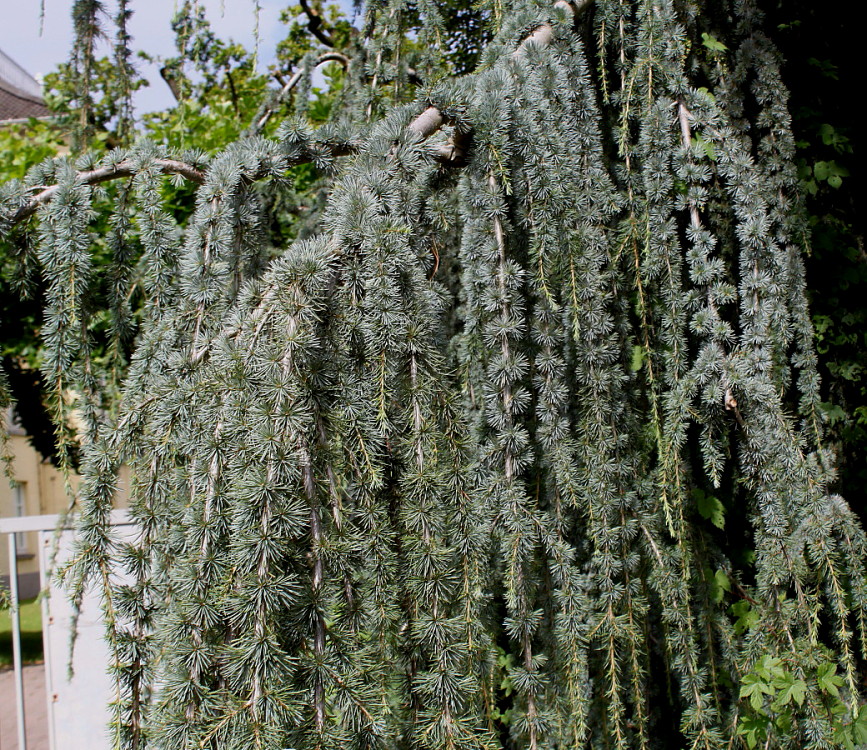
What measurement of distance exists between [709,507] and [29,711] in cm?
384

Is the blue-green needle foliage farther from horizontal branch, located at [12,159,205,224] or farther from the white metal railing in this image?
the white metal railing

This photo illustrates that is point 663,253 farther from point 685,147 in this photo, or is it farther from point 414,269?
point 414,269

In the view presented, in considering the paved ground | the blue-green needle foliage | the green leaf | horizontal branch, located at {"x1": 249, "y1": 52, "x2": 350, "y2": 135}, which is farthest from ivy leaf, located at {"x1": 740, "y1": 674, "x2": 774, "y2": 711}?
the paved ground

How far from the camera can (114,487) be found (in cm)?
104

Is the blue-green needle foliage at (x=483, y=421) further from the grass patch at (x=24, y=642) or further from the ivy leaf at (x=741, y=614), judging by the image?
the grass patch at (x=24, y=642)

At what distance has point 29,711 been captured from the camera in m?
3.68

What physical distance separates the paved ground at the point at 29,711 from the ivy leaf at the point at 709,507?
9.12ft

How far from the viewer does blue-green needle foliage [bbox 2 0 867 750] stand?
0.87 m

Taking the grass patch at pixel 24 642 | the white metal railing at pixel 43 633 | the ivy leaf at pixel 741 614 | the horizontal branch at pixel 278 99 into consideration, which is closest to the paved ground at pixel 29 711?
the grass patch at pixel 24 642

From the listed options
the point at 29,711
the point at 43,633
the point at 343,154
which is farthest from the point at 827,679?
the point at 29,711

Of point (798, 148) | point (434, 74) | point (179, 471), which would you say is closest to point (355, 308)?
point (179, 471)

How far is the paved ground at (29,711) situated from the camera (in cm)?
304

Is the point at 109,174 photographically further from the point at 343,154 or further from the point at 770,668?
the point at 770,668

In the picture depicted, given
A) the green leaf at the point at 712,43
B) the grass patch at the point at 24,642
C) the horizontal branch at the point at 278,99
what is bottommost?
the grass patch at the point at 24,642
